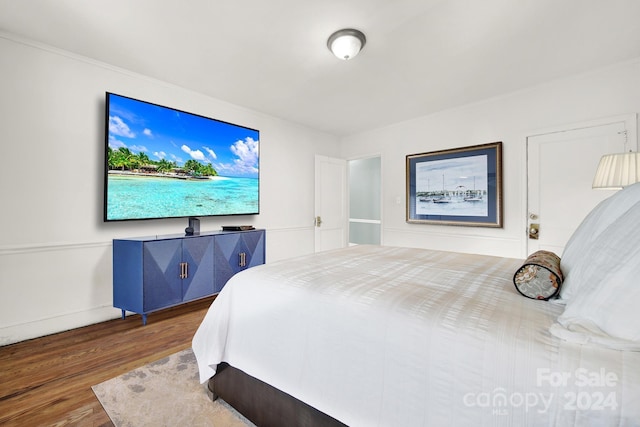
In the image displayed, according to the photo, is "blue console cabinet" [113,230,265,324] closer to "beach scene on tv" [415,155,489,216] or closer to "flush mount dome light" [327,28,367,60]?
"flush mount dome light" [327,28,367,60]

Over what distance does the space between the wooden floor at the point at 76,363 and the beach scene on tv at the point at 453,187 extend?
342cm

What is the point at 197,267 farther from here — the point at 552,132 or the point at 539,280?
the point at 552,132

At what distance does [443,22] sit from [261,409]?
9.08 ft

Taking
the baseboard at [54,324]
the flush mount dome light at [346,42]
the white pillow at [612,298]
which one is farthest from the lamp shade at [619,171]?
the baseboard at [54,324]

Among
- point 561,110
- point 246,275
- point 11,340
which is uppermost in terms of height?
point 561,110

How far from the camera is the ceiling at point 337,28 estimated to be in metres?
1.99

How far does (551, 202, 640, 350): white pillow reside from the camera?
73 cm

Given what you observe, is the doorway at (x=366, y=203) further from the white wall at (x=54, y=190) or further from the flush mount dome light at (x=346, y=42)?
the white wall at (x=54, y=190)

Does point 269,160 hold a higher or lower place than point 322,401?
higher

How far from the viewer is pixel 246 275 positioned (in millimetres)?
1551

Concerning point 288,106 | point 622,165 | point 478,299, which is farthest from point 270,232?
point 622,165

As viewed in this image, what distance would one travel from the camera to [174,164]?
10.4 ft

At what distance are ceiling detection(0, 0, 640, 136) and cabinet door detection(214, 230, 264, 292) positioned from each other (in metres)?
1.77

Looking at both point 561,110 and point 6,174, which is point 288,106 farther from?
point 561,110
